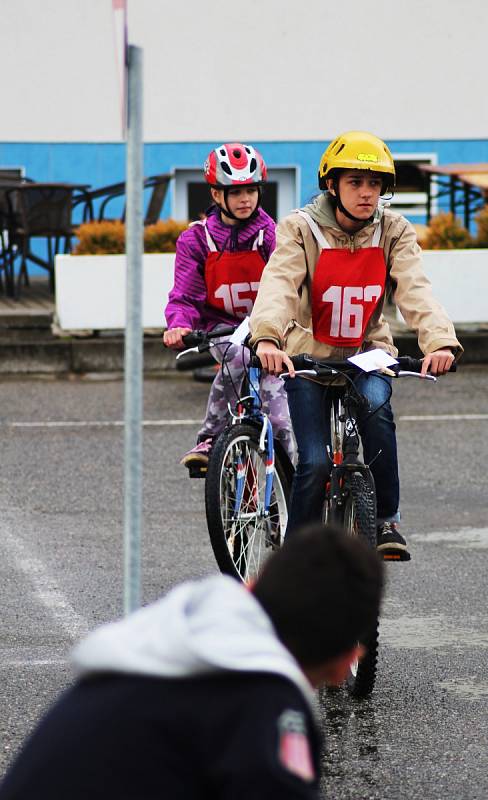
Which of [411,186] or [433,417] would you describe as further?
[411,186]

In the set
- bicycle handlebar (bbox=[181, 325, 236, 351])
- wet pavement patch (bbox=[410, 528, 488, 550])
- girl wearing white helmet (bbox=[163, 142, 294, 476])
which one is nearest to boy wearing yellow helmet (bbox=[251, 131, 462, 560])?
bicycle handlebar (bbox=[181, 325, 236, 351])

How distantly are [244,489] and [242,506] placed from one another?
0.22ft

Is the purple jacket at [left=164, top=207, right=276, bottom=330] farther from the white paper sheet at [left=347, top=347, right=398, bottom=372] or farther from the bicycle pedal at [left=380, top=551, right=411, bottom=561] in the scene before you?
the bicycle pedal at [left=380, top=551, right=411, bottom=561]

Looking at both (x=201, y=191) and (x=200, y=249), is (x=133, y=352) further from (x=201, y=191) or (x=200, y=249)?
(x=201, y=191)

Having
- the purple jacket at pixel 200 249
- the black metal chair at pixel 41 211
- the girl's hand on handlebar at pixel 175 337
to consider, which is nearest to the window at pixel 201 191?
the black metal chair at pixel 41 211

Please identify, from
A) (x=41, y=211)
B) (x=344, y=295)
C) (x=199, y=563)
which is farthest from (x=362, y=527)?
(x=41, y=211)

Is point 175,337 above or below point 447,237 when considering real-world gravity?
above

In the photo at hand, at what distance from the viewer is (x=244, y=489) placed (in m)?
6.38

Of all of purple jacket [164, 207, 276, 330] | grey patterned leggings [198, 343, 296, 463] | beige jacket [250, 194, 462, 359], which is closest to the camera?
beige jacket [250, 194, 462, 359]

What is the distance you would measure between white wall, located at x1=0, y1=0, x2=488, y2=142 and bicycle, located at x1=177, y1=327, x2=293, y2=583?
14919mm

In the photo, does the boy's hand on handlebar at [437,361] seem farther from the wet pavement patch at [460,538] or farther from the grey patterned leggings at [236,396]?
the wet pavement patch at [460,538]

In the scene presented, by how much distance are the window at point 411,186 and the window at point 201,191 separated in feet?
4.53

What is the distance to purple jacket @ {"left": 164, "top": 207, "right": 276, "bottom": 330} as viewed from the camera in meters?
6.98

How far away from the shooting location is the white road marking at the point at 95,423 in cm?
1138
